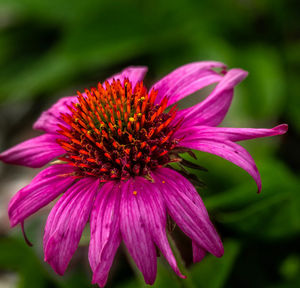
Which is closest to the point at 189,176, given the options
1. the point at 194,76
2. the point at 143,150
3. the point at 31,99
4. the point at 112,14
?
the point at 143,150

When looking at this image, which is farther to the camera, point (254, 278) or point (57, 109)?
point (254, 278)

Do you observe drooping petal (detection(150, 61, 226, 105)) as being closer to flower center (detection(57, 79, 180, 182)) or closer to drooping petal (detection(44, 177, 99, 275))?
flower center (detection(57, 79, 180, 182))

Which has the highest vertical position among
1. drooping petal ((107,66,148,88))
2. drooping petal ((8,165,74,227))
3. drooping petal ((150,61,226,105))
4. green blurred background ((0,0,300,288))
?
drooping petal ((107,66,148,88))

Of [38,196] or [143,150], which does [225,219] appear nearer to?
[143,150]

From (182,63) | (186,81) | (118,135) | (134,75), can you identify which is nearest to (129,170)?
(118,135)

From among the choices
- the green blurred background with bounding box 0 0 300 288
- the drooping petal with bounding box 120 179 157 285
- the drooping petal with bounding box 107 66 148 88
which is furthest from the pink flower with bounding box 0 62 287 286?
the green blurred background with bounding box 0 0 300 288
